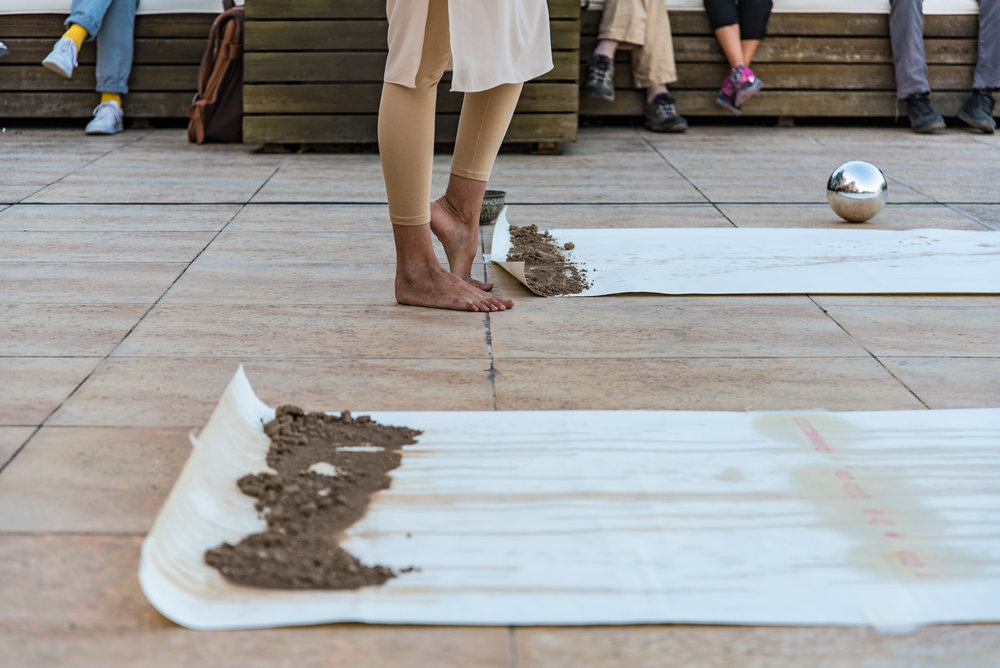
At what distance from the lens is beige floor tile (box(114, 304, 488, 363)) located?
177cm

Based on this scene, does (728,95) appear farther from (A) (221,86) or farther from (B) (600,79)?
(A) (221,86)

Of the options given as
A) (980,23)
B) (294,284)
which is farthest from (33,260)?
(980,23)

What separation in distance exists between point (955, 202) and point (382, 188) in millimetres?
1806

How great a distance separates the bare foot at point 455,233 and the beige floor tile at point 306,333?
0.58 feet

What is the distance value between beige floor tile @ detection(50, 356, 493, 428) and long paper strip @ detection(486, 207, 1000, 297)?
1.99ft

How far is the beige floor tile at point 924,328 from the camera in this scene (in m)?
1.81

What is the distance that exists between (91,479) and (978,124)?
4529 mm

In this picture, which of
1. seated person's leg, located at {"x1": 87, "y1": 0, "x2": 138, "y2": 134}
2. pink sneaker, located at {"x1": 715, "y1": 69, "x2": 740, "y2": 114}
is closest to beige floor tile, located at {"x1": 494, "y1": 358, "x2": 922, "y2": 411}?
pink sneaker, located at {"x1": 715, "y1": 69, "x2": 740, "y2": 114}

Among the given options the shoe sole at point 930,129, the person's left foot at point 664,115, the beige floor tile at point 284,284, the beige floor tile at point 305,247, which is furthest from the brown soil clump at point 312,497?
the shoe sole at point 930,129

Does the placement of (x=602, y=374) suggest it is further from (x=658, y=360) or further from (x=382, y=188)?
(x=382, y=188)

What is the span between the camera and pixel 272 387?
1.58 meters

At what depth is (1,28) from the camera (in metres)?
4.61

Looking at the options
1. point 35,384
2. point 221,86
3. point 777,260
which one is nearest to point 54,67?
point 221,86

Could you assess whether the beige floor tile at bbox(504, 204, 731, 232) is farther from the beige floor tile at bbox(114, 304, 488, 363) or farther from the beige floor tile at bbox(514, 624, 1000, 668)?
the beige floor tile at bbox(514, 624, 1000, 668)
